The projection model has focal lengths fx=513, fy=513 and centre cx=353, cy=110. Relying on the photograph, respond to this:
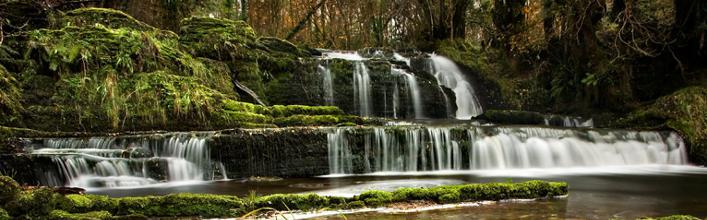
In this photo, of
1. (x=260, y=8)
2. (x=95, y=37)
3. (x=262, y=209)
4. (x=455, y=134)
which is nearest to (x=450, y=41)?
(x=260, y=8)

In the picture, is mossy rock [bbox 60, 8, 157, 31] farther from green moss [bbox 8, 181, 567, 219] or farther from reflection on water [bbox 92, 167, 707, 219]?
green moss [bbox 8, 181, 567, 219]

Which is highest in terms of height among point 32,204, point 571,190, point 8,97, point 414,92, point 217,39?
point 217,39

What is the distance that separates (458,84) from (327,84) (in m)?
4.50

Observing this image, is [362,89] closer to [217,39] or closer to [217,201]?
[217,39]

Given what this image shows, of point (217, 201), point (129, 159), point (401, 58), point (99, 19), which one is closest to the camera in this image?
point (217, 201)

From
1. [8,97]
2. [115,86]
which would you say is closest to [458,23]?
[115,86]

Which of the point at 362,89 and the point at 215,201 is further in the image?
the point at 362,89

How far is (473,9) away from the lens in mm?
20656

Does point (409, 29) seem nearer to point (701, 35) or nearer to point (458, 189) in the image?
point (701, 35)

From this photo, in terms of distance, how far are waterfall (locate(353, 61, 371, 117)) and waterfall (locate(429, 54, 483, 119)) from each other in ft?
9.02

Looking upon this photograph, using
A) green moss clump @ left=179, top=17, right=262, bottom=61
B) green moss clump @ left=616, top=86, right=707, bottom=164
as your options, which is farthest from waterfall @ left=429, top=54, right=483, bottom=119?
green moss clump @ left=179, top=17, right=262, bottom=61

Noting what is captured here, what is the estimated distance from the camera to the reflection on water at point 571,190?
430cm

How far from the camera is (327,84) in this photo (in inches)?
515

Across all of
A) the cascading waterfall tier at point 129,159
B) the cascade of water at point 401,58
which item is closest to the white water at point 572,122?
the cascade of water at point 401,58
